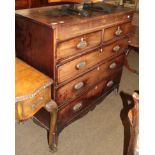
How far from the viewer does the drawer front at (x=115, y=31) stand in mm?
2012

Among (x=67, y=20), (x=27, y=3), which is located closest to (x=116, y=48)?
(x=67, y=20)

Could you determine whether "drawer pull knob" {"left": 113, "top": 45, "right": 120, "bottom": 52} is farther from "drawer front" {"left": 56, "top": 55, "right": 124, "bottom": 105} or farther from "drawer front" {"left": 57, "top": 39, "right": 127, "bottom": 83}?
"drawer front" {"left": 56, "top": 55, "right": 124, "bottom": 105}

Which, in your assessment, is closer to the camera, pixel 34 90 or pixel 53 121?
pixel 34 90

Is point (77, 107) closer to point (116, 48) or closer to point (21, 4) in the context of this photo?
point (116, 48)

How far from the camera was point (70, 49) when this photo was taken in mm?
1625

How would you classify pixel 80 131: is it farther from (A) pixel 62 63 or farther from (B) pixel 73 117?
(A) pixel 62 63

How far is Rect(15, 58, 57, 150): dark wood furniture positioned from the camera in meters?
1.43

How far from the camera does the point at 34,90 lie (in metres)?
1.46

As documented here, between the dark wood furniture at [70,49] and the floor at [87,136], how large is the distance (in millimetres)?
231

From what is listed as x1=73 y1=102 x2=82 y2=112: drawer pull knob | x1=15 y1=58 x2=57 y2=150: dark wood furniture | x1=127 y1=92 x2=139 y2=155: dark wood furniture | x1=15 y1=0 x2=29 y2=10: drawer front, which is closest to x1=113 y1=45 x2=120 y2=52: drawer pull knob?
x1=73 y1=102 x2=82 y2=112: drawer pull knob

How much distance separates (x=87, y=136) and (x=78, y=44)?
990mm

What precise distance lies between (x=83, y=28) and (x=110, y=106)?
1.29 metres
